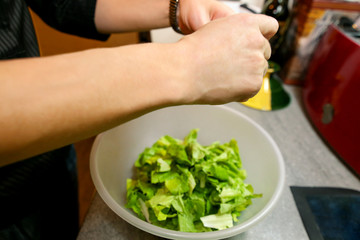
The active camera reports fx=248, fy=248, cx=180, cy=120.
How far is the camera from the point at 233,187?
20.8 inches

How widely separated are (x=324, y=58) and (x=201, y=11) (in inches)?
21.4

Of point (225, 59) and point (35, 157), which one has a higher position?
point (225, 59)

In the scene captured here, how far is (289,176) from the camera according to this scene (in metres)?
0.68

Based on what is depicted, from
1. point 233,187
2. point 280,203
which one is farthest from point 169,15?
point 280,203

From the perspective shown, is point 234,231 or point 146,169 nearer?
point 234,231

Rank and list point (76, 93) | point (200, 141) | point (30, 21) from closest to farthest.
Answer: point (76, 93) → point (30, 21) → point (200, 141)

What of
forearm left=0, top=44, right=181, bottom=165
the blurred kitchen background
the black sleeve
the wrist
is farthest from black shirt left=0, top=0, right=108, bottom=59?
the blurred kitchen background

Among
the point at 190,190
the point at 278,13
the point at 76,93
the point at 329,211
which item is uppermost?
the point at 76,93

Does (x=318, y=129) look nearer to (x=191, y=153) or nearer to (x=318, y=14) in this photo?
(x=318, y=14)

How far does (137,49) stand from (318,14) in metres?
0.82

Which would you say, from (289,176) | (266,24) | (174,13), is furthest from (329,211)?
(174,13)

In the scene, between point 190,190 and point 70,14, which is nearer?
point 190,190

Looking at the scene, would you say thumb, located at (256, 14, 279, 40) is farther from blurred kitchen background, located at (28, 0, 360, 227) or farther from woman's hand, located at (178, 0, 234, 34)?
blurred kitchen background, located at (28, 0, 360, 227)

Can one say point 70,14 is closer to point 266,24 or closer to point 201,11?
point 201,11
